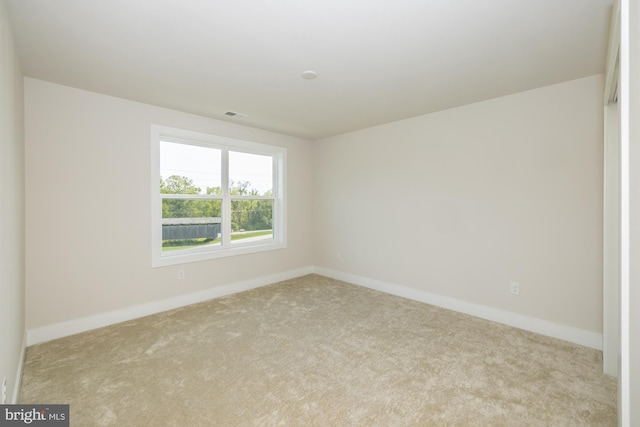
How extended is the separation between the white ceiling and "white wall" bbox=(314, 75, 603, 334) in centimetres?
38

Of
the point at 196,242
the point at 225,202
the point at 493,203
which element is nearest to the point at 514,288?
the point at 493,203

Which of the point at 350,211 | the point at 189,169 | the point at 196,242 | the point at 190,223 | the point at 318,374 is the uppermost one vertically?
the point at 189,169

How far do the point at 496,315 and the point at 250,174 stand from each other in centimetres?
380

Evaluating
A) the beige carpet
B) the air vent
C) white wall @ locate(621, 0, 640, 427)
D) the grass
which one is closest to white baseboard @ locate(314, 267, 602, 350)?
the beige carpet

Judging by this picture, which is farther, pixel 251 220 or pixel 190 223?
pixel 251 220

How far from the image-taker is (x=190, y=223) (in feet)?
13.2

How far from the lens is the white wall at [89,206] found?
9.27ft

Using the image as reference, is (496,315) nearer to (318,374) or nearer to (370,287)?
(370,287)

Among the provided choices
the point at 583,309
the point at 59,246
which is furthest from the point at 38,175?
the point at 583,309

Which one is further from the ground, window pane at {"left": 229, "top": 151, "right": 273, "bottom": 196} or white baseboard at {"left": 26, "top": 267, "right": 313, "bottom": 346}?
window pane at {"left": 229, "top": 151, "right": 273, "bottom": 196}

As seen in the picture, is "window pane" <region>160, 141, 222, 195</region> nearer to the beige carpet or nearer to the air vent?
the air vent

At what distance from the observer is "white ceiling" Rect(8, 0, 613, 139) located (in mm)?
1802

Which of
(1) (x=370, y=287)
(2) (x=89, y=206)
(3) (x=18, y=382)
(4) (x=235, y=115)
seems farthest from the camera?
(1) (x=370, y=287)

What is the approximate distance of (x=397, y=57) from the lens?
237cm
